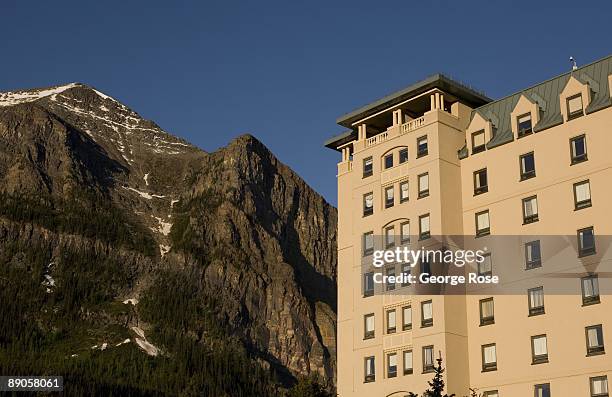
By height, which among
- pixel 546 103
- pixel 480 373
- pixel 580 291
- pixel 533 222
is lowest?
pixel 480 373

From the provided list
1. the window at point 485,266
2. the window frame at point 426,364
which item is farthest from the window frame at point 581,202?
the window frame at point 426,364

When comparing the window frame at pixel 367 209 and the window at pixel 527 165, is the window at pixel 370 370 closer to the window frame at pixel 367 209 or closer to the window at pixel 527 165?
the window frame at pixel 367 209

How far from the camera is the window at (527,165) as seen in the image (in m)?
71.2

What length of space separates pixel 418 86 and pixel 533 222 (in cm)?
1598

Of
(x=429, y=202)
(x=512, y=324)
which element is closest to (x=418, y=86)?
(x=429, y=202)

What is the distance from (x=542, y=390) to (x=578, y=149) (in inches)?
666

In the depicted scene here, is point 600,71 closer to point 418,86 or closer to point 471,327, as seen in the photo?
point 418,86

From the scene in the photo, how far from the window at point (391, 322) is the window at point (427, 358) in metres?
4.12

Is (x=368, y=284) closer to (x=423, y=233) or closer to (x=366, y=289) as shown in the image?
(x=366, y=289)

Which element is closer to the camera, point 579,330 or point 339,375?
point 579,330

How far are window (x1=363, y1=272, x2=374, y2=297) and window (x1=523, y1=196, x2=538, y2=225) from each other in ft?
46.8

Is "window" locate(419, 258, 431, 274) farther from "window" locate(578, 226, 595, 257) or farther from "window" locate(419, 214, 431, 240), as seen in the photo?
"window" locate(578, 226, 595, 257)

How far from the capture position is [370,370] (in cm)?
7644

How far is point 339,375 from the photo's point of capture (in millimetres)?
80000
